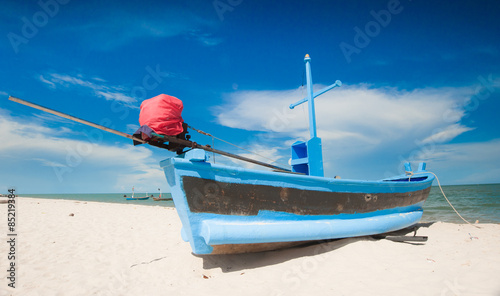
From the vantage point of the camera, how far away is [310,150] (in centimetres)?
546

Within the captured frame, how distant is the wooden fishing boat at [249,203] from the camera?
3426mm

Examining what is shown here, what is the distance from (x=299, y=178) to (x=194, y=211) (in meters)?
1.82

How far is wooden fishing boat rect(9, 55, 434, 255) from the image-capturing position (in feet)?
11.2

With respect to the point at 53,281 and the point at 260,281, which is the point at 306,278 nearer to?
the point at 260,281

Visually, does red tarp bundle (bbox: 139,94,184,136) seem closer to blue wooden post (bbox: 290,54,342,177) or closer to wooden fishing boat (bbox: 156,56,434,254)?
wooden fishing boat (bbox: 156,56,434,254)

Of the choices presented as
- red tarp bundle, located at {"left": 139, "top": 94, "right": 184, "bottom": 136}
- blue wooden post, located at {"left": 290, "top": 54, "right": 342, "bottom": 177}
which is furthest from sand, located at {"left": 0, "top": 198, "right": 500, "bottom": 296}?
red tarp bundle, located at {"left": 139, "top": 94, "right": 184, "bottom": 136}

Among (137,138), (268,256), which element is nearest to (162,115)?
(137,138)

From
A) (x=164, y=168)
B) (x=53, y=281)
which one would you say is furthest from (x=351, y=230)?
(x=53, y=281)

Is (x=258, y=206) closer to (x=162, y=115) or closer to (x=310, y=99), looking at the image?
(x=162, y=115)

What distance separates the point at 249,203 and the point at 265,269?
1.05 meters

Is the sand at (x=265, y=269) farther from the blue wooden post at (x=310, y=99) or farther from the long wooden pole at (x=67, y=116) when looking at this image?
the blue wooden post at (x=310, y=99)

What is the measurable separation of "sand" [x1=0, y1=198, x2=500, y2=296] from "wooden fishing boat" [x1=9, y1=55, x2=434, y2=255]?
35 centimetres

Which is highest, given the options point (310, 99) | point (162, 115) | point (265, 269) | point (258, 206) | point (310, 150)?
point (310, 99)

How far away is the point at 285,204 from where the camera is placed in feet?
13.1
